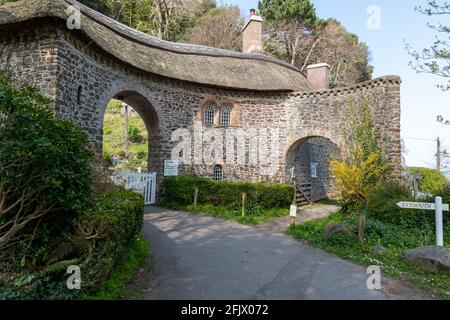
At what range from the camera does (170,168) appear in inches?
538

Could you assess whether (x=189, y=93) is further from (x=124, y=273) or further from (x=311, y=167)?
(x=124, y=273)

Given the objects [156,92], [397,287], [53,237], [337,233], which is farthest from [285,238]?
[156,92]

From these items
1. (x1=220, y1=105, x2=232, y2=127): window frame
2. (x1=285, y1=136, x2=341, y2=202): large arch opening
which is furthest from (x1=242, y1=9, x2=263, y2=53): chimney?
(x1=285, y1=136, x2=341, y2=202): large arch opening

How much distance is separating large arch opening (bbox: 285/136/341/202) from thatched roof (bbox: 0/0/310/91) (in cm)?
366

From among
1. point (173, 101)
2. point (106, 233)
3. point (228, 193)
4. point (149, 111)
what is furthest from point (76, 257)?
point (173, 101)

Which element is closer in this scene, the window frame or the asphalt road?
the asphalt road

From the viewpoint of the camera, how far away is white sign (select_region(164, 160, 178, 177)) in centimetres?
1358

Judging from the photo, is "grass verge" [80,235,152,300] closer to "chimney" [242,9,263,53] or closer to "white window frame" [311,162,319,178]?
"white window frame" [311,162,319,178]

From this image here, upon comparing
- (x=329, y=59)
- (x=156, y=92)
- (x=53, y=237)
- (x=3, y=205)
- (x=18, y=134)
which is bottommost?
(x=53, y=237)

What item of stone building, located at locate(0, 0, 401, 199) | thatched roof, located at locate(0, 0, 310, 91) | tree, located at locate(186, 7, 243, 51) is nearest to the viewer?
thatched roof, located at locate(0, 0, 310, 91)

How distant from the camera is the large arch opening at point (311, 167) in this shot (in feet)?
52.7
